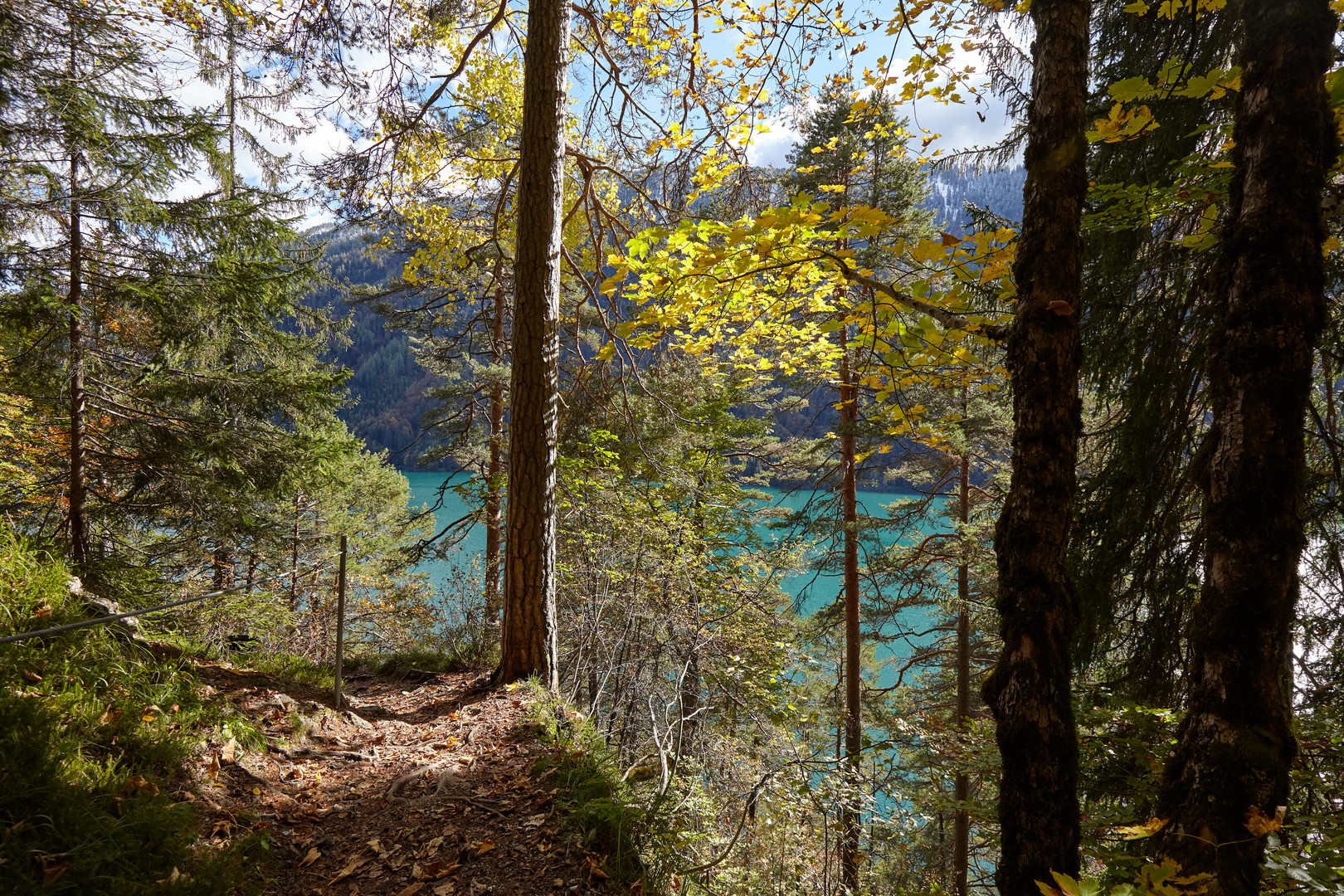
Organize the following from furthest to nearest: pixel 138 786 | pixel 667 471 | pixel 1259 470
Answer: pixel 667 471, pixel 138 786, pixel 1259 470

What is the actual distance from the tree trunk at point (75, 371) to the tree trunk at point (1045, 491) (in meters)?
5.95

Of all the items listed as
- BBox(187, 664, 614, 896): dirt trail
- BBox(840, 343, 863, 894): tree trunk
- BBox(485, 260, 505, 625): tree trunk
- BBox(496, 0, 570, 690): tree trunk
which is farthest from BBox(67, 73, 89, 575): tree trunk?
BBox(840, 343, 863, 894): tree trunk

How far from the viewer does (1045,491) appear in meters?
1.57

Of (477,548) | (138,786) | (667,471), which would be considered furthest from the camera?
(477,548)

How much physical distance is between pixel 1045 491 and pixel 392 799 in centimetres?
319

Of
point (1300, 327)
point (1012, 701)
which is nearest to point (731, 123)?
point (1300, 327)

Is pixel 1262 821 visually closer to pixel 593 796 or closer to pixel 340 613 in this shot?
pixel 593 796

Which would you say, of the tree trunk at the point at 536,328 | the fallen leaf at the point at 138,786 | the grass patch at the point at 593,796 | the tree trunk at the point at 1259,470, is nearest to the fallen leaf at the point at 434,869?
the grass patch at the point at 593,796

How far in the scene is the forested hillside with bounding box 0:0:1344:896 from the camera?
1506 millimetres

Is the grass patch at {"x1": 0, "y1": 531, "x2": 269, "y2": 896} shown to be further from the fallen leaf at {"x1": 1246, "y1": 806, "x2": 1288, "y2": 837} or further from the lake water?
the fallen leaf at {"x1": 1246, "y1": 806, "x2": 1288, "y2": 837}

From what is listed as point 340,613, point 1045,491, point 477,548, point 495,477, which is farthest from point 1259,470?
point 477,548

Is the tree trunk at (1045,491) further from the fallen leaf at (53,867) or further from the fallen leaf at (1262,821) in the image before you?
the fallen leaf at (53,867)

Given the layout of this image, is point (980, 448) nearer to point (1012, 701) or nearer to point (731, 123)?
point (731, 123)

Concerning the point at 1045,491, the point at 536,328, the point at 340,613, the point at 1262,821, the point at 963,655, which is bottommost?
the point at 963,655
